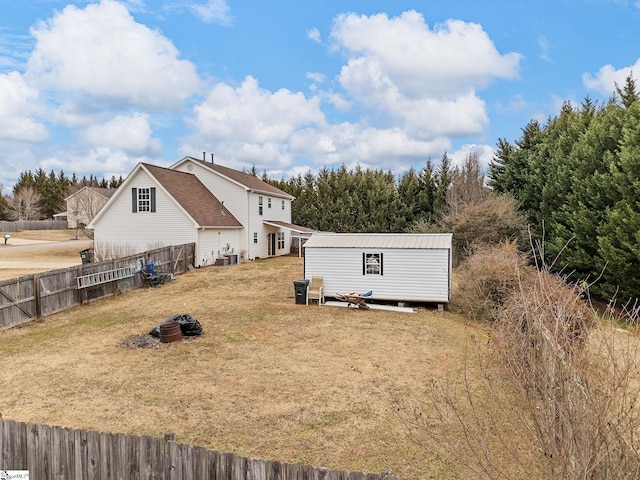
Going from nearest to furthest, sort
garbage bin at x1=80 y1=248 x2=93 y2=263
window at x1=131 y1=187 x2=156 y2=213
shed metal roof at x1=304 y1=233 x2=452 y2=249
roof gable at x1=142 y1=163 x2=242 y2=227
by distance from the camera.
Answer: shed metal roof at x1=304 y1=233 x2=452 y2=249 < roof gable at x1=142 y1=163 x2=242 y2=227 < window at x1=131 y1=187 x2=156 y2=213 < garbage bin at x1=80 y1=248 x2=93 y2=263

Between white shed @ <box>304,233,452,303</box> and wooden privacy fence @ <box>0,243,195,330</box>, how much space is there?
27.7ft

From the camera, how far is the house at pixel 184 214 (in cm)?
2616

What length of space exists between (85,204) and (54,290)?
1921 inches

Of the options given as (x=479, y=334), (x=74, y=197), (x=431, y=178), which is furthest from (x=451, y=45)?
(x=74, y=197)

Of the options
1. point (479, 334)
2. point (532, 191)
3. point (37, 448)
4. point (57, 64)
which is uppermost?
point (57, 64)

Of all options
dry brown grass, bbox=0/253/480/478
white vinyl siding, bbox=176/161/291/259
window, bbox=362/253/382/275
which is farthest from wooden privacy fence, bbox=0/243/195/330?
window, bbox=362/253/382/275

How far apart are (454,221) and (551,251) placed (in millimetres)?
6020

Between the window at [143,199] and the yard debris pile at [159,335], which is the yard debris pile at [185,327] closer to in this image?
the yard debris pile at [159,335]

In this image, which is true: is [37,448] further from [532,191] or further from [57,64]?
[532,191]

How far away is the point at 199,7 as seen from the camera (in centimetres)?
1322

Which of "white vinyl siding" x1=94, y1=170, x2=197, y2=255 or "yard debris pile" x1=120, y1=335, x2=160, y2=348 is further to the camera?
"white vinyl siding" x1=94, y1=170, x2=197, y2=255

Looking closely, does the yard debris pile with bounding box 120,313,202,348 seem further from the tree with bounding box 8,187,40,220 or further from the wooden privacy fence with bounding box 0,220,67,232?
the tree with bounding box 8,187,40,220

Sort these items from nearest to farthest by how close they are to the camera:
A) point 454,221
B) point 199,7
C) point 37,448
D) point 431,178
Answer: point 37,448
point 199,7
point 454,221
point 431,178

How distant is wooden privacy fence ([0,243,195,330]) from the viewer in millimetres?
12859
